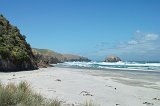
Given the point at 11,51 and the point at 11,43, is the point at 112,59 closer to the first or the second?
the point at 11,43

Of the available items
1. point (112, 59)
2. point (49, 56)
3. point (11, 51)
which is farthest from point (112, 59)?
point (11, 51)

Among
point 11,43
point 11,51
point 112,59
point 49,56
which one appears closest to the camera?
point 11,51

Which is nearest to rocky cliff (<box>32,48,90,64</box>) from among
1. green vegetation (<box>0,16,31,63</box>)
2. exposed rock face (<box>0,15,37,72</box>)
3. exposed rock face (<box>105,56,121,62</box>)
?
green vegetation (<box>0,16,31,63</box>)

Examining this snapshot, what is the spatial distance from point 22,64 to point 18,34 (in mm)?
6341

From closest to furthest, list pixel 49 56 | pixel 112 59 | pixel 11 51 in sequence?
pixel 11 51 → pixel 49 56 → pixel 112 59

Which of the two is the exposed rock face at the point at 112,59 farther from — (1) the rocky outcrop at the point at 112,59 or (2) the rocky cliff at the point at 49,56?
(2) the rocky cliff at the point at 49,56

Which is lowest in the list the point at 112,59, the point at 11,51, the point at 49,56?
the point at 11,51

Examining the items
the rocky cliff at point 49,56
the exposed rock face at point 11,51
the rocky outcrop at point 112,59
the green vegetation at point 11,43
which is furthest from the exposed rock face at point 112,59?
the exposed rock face at point 11,51

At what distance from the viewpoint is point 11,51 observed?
27625 millimetres

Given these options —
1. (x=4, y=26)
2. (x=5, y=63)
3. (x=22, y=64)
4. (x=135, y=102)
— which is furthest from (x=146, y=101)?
(x=4, y=26)

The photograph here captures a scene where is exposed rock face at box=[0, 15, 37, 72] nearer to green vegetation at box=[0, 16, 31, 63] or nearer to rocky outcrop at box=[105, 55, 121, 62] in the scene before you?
green vegetation at box=[0, 16, 31, 63]

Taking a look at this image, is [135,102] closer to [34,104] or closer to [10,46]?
[34,104]

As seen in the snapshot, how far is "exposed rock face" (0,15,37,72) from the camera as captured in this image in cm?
2606

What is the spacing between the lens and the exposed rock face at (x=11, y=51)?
2606 centimetres
